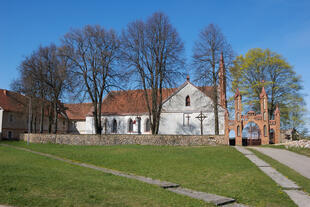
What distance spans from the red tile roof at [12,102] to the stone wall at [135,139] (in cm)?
1369

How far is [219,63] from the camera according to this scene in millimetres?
34406

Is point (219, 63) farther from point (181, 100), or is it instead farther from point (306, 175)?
point (306, 175)

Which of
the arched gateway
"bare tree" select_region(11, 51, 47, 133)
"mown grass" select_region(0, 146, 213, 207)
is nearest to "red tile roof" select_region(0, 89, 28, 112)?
"bare tree" select_region(11, 51, 47, 133)

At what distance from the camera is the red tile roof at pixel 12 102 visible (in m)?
46.8

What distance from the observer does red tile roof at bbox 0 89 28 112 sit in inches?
1843

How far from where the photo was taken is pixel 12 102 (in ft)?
161

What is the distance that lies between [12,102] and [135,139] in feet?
91.3

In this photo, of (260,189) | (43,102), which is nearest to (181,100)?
(43,102)

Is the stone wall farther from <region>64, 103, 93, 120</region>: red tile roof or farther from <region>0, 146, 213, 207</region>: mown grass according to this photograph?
<region>0, 146, 213, 207</region>: mown grass

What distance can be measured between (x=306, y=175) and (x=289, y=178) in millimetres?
1945

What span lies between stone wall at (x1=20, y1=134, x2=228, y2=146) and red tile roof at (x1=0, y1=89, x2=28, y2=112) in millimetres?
13693

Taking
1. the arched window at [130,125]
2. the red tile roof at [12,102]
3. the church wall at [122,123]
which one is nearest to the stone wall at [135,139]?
the church wall at [122,123]

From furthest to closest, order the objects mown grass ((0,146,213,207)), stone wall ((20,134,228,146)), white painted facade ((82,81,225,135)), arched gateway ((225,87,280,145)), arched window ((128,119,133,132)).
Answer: arched window ((128,119,133,132)) → white painted facade ((82,81,225,135)) → arched gateway ((225,87,280,145)) → stone wall ((20,134,228,146)) → mown grass ((0,146,213,207))

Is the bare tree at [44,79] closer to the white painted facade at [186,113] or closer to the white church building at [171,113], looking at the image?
the white church building at [171,113]
